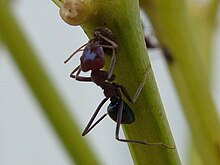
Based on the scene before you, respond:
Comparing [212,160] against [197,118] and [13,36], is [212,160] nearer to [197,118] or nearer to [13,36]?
[197,118]

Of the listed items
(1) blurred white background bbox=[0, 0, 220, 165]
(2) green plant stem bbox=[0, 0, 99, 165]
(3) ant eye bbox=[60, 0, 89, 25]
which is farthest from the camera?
(1) blurred white background bbox=[0, 0, 220, 165]

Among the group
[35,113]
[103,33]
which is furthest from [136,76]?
[35,113]

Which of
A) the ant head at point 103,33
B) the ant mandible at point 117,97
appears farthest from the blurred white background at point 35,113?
the ant head at point 103,33

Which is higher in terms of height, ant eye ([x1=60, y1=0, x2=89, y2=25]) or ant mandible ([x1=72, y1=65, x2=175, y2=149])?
ant eye ([x1=60, y1=0, x2=89, y2=25])

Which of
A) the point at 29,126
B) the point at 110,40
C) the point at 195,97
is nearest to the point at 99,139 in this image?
the point at 29,126

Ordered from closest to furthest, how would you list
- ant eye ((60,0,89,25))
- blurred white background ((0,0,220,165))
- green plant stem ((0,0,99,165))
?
1. ant eye ((60,0,89,25))
2. green plant stem ((0,0,99,165))
3. blurred white background ((0,0,220,165))

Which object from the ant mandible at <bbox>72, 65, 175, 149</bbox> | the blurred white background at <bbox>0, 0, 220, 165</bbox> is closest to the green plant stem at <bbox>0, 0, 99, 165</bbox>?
the ant mandible at <bbox>72, 65, 175, 149</bbox>

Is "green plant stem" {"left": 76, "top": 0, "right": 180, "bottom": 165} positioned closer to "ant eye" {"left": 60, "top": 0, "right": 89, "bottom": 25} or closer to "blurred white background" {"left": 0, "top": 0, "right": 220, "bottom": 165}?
"ant eye" {"left": 60, "top": 0, "right": 89, "bottom": 25}

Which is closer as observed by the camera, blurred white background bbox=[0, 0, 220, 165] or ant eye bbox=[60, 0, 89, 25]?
ant eye bbox=[60, 0, 89, 25]
